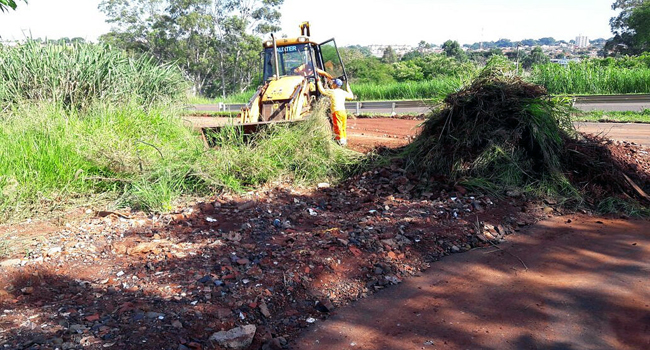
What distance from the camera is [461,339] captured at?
3.62 meters

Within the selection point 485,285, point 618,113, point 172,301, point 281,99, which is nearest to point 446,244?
point 485,285

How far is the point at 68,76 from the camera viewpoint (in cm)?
1025

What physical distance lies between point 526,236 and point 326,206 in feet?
8.38

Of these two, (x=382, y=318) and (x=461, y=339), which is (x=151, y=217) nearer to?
(x=382, y=318)

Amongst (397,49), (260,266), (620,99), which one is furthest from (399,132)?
(397,49)

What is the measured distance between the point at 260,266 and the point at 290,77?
22.6 ft

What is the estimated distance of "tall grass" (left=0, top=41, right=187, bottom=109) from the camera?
1007 cm

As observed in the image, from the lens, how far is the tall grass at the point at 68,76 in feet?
33.0

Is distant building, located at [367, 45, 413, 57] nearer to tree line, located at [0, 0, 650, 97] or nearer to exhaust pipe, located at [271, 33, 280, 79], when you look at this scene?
tree line, located at [0, 0, 650, 97]

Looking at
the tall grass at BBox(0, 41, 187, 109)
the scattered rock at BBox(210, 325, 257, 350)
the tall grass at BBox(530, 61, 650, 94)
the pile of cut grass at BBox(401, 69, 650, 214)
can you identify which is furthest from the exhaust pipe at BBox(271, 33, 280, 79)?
the tall grass at BBox(530, 61, 650, 94)

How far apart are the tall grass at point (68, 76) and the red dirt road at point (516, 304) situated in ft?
26.3

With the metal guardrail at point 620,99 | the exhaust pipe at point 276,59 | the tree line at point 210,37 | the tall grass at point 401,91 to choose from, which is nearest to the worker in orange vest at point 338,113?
the exhaust pipe at point 276,59

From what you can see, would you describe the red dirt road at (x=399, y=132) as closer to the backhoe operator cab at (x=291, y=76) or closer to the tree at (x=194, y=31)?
the backhoe operator cab at (x=291, y=76)

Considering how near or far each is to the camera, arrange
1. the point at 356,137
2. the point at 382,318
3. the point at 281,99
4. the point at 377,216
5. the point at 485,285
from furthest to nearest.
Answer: the point at 356,137, the point at 281,99, the point at 377,216, the point at 485,285, the point at 382,318
